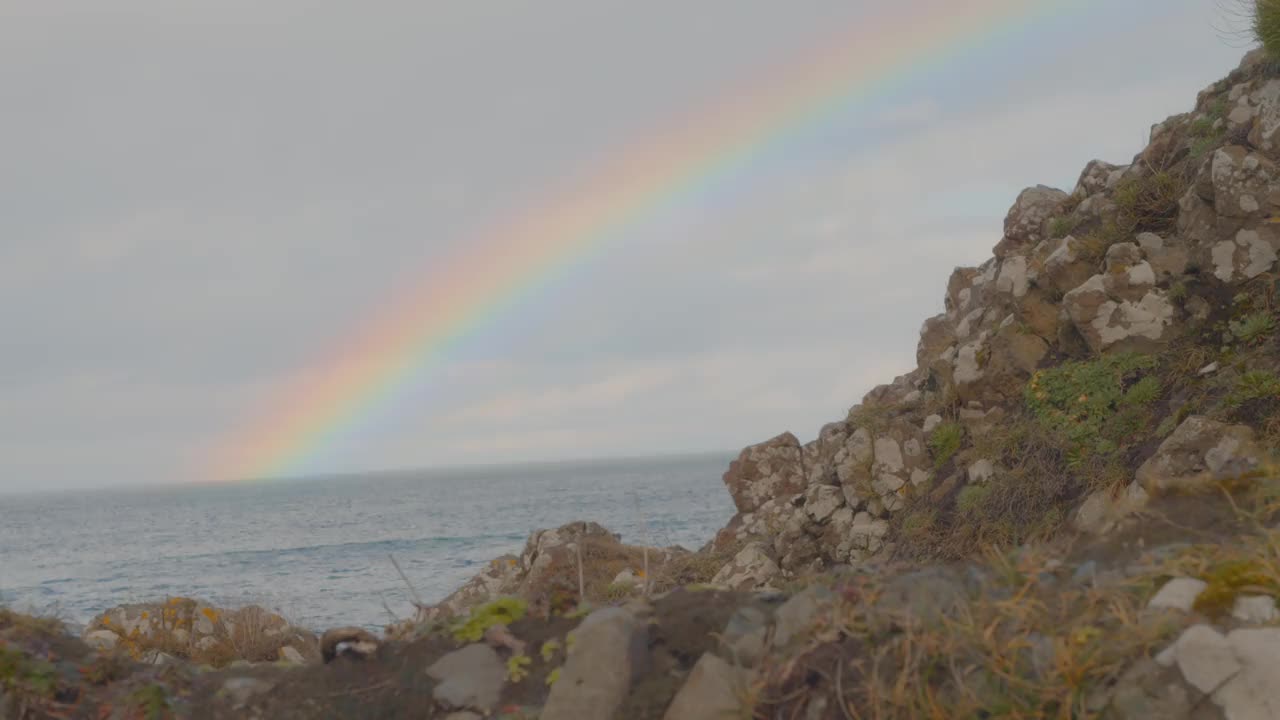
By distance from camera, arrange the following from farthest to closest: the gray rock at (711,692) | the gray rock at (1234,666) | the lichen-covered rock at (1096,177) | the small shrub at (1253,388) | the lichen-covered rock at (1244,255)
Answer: the lichen-covered rock at (1096,177), the lichen-covered rock at (1244,255), the small shrub at (1253,388), the gray rock at (711,692), the gray rock at (1234,666)

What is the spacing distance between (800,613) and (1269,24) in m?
11.6

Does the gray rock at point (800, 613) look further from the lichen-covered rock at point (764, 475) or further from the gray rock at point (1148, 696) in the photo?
the lichen-covered rock at point (764, 475)

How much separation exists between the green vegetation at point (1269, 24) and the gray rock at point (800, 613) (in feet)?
36.9

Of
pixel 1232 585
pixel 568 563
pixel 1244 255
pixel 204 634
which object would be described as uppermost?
pixel 1244 255

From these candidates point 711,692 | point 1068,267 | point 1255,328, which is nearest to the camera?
point 711,692

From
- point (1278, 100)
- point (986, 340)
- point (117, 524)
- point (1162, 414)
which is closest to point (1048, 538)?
point (1162, 414)

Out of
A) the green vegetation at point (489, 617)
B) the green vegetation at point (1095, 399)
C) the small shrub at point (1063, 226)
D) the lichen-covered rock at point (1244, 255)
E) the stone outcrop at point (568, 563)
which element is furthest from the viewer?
the stone outcrop at point (568, 563)

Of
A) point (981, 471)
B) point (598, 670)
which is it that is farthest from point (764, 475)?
point (598, 670)

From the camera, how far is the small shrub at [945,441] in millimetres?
13203

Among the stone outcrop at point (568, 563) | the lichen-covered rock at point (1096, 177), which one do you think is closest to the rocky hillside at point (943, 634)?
the lichen-covered rock at point (1096, 177)

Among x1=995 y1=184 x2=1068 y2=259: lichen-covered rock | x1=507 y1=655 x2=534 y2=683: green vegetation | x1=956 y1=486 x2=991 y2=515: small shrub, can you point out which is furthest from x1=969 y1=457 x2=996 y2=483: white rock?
x1=507 y1=655 x2=534 y2=683: green vegetation

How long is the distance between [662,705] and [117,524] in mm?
107973

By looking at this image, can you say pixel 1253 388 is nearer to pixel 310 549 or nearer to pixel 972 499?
pixel 972 499

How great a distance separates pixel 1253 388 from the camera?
10133 mm
